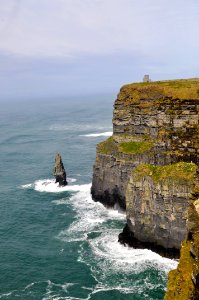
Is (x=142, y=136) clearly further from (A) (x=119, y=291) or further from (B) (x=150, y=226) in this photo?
(A) (x=119, y=291)

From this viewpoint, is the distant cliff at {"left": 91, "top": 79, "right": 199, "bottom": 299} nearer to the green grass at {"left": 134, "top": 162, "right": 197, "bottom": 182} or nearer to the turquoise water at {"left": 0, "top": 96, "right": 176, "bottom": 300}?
the green grass at {"left": 134, "top": 162, "right": 197, "bottom": 182}

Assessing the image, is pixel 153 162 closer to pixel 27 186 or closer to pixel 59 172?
pixel 59 172

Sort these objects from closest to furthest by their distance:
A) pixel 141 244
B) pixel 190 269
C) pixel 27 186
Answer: pixel 190 269
pixel 141 244
pixel 27 186

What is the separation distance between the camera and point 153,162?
71562 mm

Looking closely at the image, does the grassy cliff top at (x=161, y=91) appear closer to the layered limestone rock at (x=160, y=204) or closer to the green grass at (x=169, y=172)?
the green grass at (x=169, y=172)

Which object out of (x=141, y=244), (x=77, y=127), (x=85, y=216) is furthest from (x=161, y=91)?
(x=77, y=127)

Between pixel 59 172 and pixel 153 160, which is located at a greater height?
pixel 153 160

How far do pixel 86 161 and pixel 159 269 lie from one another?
64947mm

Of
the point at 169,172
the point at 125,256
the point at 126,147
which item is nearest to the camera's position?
the point at 125,256

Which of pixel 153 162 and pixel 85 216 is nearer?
pixel 153 162

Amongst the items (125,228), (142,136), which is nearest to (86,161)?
(142,136)

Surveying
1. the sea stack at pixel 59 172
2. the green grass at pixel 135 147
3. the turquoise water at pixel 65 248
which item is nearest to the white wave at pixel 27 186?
the turquoise water at pixel 65 248

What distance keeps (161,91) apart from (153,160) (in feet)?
41.7

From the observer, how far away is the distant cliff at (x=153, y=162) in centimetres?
5762
